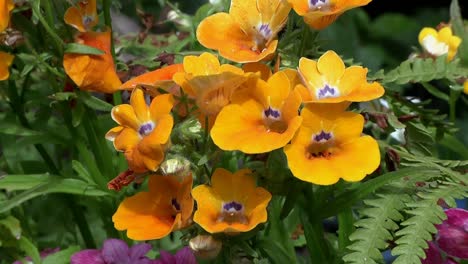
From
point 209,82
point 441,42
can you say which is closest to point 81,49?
point 209,82

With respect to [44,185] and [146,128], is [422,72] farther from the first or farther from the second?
[44,185]

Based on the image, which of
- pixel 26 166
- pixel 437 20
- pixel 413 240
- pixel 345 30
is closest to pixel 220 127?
pixel 413 240

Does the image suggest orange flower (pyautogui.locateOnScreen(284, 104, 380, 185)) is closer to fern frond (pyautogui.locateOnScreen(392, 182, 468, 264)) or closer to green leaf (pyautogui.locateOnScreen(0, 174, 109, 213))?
fern frond (pyautogui.locateOnScreen(392, 182, 468, 264))

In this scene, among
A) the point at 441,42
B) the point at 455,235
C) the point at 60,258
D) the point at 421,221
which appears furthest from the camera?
the point at 441,42

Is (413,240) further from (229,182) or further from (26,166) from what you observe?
(26,166)

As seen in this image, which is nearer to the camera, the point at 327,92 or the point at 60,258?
the point at 327,92
